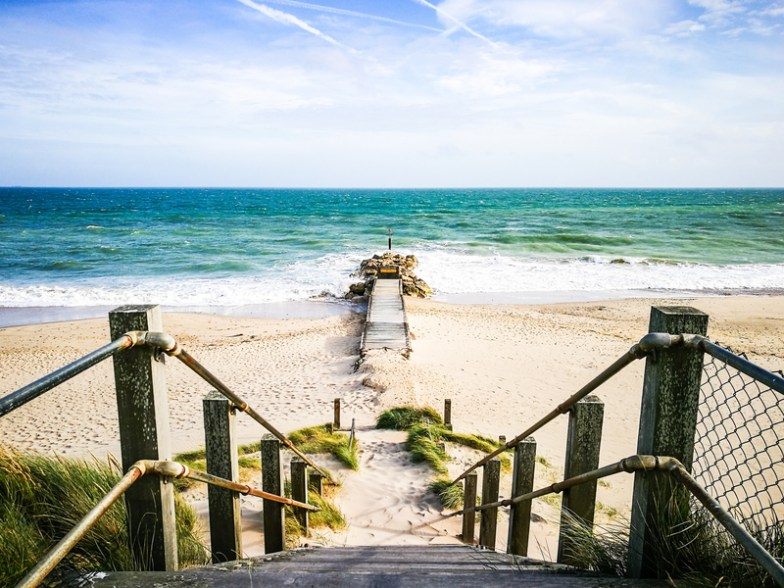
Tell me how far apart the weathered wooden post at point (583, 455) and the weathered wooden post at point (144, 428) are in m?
2.13

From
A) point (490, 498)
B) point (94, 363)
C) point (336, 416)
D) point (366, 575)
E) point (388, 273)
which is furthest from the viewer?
point (388, 273)

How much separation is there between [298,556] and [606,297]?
71.0 feet

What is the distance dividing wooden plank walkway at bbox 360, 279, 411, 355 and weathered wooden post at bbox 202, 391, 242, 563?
9691 mm

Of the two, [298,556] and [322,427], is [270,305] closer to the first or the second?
[322,427]

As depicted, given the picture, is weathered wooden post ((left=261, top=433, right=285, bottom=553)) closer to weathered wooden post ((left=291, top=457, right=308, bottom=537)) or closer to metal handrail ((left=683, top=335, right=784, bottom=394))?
weathered wooden post ((left=291, top=457, right=308, bottom=537))

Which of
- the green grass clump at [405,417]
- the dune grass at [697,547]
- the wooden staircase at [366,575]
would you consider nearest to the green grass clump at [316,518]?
the wooden staircase at [366,575]

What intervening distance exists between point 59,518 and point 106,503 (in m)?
1.36

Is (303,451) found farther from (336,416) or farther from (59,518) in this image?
(59,518)

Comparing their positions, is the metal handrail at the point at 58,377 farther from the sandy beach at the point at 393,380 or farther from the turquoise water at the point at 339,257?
the turquoise water at the point at 339,257

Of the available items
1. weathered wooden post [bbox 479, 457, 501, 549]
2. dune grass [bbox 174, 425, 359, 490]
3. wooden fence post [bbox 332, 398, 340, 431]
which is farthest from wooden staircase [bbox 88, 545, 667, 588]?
wooden fence post [bbox 332, 398, 340, 431]

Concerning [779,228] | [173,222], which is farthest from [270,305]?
[779,228]

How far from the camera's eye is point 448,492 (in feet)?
18.8

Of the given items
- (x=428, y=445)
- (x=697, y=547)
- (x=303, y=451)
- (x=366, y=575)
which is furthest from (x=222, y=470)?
(x=428, y=445)

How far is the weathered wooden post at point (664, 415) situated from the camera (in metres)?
2.05
